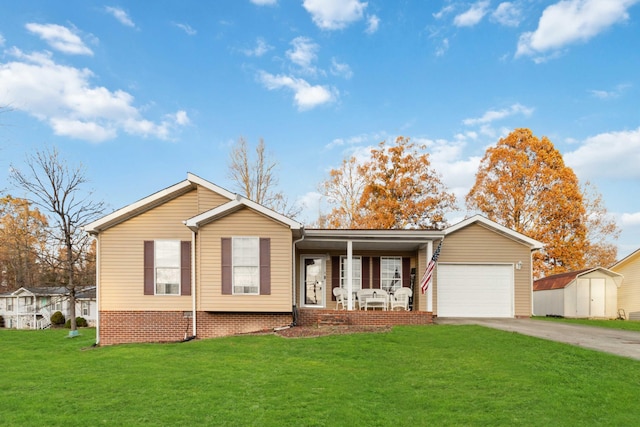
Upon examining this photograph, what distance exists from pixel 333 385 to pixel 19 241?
1288 inches

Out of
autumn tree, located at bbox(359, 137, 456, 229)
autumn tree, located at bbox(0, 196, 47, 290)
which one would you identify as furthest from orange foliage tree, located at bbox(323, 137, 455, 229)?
autumn tree, located at bbox(0, 196, 47, 290)

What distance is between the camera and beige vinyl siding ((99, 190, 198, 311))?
14.5 metres

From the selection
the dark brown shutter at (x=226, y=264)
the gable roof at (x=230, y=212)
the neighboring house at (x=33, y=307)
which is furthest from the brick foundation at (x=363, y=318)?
the neighboring house at (x=33, y=307)

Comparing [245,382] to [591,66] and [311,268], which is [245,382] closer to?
[311,268]

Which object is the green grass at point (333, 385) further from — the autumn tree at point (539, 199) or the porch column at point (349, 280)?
the autumn tree at point (539, 199)

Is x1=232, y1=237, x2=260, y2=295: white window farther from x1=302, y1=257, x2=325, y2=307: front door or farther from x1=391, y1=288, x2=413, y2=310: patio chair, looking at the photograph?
Result: x1=391, y1=288, x2=413, y2=310: patio chair

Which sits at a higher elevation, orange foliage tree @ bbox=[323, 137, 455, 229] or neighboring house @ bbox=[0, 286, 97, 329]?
orange foliage tree @ bbox=[323, 137, 455, 229]

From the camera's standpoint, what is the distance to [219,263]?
14125 millimetres

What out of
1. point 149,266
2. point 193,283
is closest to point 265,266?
point 193,283

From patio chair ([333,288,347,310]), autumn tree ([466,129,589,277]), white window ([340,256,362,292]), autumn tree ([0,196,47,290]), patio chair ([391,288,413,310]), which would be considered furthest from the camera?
autumn tree ([0,196,47,290])

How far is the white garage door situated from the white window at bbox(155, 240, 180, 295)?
9.59 meters

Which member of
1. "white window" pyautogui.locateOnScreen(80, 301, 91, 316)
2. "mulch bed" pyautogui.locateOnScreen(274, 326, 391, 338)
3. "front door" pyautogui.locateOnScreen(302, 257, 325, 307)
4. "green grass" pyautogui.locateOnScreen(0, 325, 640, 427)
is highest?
"front door" pyautogui.locateOnScreen(302, 257, 325, 307)

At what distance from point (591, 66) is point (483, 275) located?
909cm

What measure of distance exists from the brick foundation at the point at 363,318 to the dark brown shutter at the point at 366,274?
3.69 m
